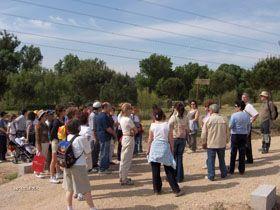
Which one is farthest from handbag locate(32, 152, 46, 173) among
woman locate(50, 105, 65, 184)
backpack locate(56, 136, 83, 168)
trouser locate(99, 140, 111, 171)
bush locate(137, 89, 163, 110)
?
bush locate(137, 89, 163, 110)

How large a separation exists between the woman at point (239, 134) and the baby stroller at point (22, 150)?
615 cm

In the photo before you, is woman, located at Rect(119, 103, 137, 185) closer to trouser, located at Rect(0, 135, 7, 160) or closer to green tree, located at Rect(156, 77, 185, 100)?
trouser, located at Rect(0, 135, 7, 160)

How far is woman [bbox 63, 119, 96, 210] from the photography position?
24.9ft

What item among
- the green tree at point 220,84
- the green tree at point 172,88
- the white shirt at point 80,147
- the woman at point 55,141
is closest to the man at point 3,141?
the woman at point 55,141

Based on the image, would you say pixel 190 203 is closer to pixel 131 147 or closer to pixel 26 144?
pixel 131 147

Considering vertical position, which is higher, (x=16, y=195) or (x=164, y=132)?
(x=164, y=132)

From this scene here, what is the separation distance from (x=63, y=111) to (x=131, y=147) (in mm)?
1949

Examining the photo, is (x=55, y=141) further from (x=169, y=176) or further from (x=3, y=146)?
(x=3, y=146)

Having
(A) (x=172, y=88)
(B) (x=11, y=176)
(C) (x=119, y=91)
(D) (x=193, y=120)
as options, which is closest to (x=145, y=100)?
(C) (x=119, y=91)

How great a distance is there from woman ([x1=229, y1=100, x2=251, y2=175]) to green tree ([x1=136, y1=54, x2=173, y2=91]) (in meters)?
56.9

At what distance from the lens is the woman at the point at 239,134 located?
10094 mm

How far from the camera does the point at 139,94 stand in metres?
41.8

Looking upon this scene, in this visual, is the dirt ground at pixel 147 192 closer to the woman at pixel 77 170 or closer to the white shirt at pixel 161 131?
the woman at pixel 77 170

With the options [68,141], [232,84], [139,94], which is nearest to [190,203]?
[68,141]
